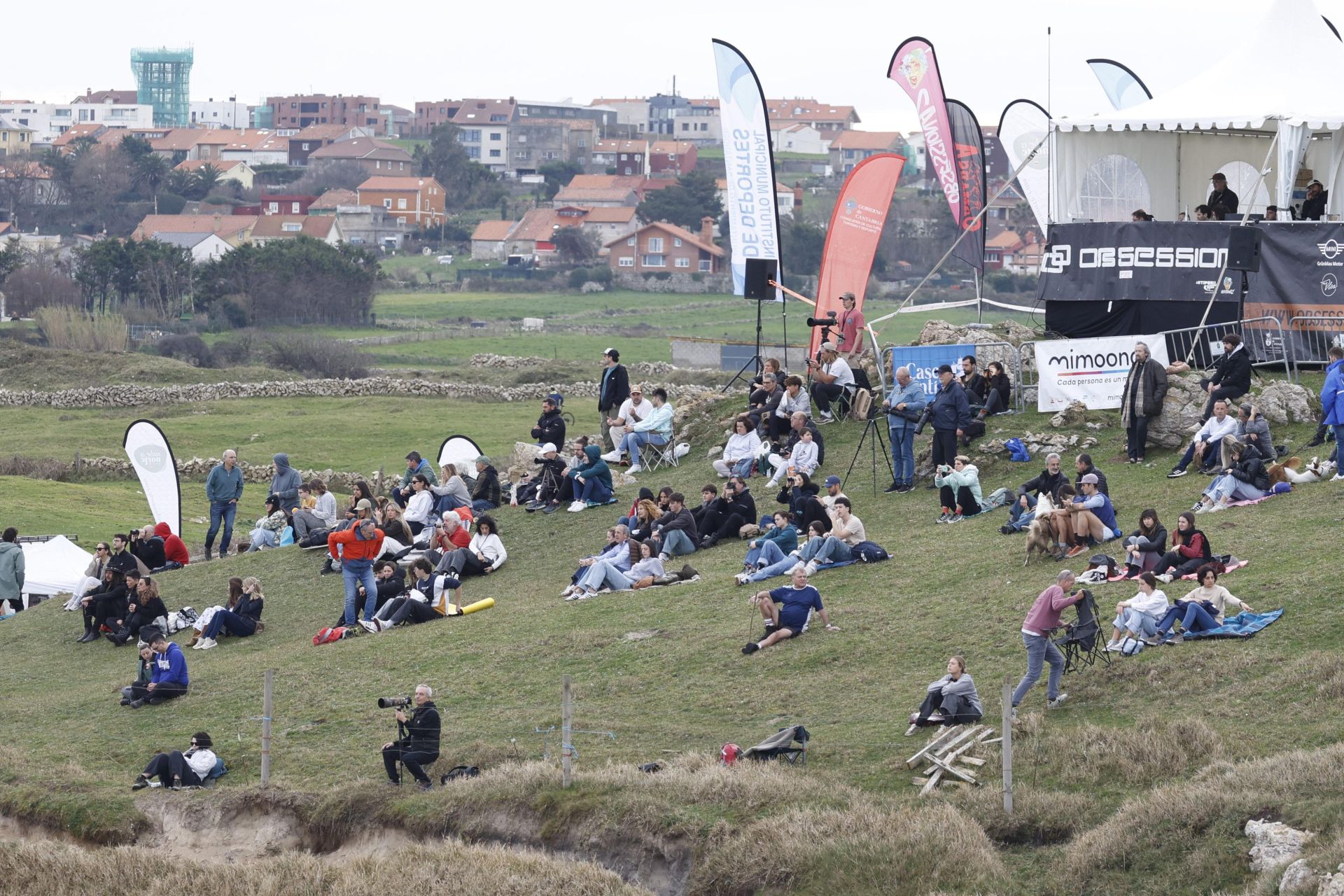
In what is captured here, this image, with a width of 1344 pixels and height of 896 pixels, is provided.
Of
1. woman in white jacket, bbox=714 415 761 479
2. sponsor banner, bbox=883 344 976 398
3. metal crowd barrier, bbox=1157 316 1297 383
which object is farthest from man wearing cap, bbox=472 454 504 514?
metal crowd barrier, bbox=1157 316 1297 383

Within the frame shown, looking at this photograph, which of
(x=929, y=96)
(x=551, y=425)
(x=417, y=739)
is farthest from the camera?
(x=929, y=96)


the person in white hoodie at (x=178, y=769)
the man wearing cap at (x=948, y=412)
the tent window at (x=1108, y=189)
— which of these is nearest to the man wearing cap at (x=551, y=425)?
the man wearing cap at (x=948, y=412)

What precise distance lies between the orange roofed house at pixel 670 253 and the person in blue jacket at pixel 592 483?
104704 mm

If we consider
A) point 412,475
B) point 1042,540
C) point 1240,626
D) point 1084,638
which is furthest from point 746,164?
point 1084,638

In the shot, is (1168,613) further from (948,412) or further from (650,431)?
(650,431)

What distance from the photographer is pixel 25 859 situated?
14789mm

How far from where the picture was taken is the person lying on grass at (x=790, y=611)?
17578mm

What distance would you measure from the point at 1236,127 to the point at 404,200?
146109mm

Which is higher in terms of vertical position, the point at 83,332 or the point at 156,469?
the point at 83,332

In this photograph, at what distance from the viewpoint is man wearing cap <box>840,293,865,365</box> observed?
1121 inches

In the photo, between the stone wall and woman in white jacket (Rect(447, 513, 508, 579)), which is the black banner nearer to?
woman in white jacket (Rect(447, 513, 508, 579))

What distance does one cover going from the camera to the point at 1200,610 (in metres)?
15.4

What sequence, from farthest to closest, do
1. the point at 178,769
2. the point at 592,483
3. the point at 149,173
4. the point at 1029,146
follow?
1. the point at 149,173
2. the point at 1029,146
3. the point at 592,483
4. the point at 178,769

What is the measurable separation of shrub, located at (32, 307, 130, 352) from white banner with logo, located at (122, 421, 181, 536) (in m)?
52.9
